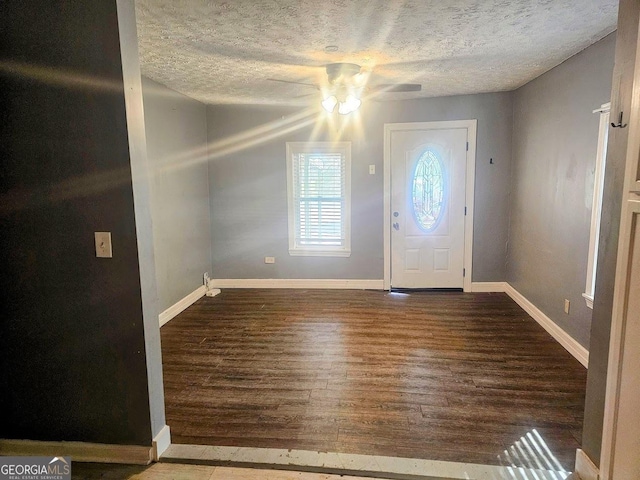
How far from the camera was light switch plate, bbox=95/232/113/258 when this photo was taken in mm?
1779

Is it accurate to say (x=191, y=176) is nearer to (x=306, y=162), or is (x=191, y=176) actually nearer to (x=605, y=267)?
(x=306, y=162)

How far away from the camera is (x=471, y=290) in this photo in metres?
4.80

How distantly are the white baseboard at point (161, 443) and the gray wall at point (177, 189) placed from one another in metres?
1.99

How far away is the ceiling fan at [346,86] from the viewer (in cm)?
320

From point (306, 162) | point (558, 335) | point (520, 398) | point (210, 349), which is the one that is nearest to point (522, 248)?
point (558, 335)

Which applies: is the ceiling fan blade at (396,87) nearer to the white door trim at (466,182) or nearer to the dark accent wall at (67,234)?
the white door trim at (466,182)

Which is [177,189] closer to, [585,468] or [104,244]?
[104,244]

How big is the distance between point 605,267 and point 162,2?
258 cm

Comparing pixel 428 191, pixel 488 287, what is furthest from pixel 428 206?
pixel 488 287

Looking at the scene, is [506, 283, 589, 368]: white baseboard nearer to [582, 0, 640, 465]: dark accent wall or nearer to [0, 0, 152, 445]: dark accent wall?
[582, 0, 640, 465]: dark accent wall

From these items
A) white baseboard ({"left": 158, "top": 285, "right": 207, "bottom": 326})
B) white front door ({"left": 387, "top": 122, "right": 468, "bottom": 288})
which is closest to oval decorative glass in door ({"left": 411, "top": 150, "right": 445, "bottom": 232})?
white front door ({"left": 387, "top": 122, "right": 468, "bottom": 288})

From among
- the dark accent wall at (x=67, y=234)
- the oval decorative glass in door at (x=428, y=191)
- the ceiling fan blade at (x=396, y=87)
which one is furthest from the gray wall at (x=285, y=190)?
the dark accent wall at (x=67, y=234)

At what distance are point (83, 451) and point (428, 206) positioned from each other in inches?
164

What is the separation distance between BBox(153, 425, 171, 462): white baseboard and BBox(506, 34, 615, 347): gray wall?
301 cm
